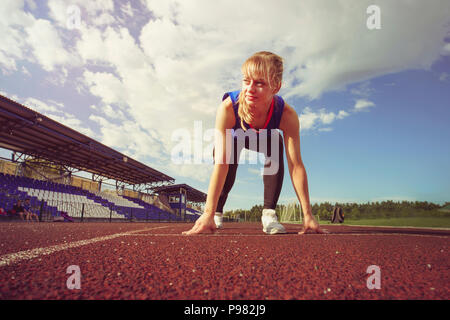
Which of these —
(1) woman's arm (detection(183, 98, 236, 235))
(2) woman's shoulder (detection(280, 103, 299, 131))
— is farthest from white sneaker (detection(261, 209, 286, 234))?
(2) woman's shoulder (detection(280, 103, 299, 131))

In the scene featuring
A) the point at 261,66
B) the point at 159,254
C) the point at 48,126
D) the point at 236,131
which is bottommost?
the point at 159,254

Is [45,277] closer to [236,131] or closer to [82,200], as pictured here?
[236,131]

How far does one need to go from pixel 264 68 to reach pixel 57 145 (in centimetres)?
2103

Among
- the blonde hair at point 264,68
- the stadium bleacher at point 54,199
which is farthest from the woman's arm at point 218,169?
the stadium bleacher at point 54,199

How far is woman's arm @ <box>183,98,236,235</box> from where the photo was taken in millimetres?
2492

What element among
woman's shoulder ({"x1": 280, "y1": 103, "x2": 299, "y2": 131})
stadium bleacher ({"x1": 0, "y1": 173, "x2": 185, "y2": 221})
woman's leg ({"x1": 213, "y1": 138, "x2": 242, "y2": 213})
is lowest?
stadium bleacher ({"x1": 0, "y1": 173, "x2": 185, "y2": 221})

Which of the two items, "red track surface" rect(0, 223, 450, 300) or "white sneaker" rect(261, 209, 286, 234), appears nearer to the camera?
"red track surface" rect(0, 223, 450, 300)

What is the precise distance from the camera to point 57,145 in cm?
1811

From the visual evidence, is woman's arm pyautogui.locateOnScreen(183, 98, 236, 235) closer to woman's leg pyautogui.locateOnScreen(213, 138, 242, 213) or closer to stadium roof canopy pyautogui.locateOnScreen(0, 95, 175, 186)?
woman's leg pyautogui.locateOnScreen(213, 138, 242, 213)
